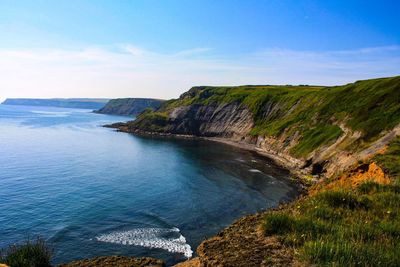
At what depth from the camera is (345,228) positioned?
11117mm

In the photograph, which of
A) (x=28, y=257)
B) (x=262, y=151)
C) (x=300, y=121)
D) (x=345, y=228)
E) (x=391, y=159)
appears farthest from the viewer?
(x=262, y=151)

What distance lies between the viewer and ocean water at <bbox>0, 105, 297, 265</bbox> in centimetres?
3781

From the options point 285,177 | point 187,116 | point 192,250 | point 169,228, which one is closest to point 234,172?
point 285,177

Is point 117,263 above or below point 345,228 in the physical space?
below

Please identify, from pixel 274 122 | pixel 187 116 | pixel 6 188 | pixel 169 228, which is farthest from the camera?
pixel 187 116

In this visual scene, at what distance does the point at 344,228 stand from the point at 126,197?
4718 centimetres

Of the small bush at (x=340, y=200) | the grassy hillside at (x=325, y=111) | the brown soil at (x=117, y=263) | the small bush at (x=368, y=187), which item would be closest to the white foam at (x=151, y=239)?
the brown soil at (x=117, y=263)

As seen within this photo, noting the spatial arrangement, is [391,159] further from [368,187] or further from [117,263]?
[117,263]

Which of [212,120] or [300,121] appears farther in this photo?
[212,120]

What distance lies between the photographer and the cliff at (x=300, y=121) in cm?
7081

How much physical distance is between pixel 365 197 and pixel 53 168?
71.0 metres

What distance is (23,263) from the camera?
46.5 feet

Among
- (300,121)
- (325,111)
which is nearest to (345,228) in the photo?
(325,111)

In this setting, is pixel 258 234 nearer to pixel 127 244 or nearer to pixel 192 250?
pixel 192 250
